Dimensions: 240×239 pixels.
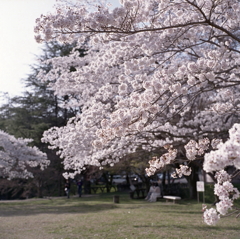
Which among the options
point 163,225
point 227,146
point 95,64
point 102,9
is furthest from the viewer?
point 95,64

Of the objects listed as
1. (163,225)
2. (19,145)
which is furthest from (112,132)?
(19,145)

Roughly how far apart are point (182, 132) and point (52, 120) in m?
15.6

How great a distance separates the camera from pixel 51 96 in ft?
80.6

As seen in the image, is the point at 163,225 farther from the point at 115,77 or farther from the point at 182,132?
the point at 115,77

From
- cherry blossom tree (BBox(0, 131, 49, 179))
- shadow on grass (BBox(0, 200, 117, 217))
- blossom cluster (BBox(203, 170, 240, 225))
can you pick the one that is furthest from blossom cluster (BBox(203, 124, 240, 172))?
cherry blossom tree (BBox(0, 131, 49, 179))

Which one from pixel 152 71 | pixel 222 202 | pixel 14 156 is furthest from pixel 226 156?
pixel 14 156

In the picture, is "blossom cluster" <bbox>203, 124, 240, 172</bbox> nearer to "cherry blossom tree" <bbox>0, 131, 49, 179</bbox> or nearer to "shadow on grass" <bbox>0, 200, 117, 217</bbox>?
"shadow on grass" <bbox>0, 200, 117, 217</bbox>

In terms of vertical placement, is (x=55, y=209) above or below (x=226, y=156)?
below

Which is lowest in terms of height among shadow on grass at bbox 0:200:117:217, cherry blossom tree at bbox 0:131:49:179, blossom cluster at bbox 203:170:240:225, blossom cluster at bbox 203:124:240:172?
shadow on grass at bbox 0:200:117:217

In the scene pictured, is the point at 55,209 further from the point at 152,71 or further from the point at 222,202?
the point at 222,202

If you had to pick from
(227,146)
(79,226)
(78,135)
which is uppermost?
(78,135)

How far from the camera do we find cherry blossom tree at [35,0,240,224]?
454 centimetres

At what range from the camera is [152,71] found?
26.8 ft

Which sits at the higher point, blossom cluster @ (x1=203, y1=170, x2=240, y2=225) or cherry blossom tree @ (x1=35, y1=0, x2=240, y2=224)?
cherry blossom tree @ (x1=35, y1=0, x2=240, y2=224)
